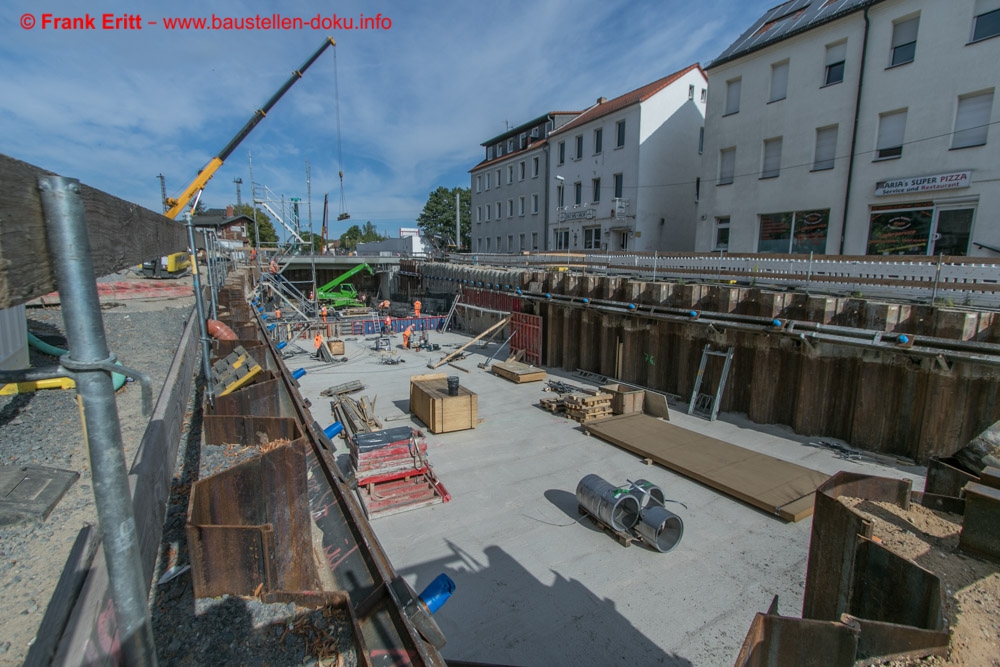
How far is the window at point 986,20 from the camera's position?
1516 cm

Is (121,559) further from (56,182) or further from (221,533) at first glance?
(221,533)

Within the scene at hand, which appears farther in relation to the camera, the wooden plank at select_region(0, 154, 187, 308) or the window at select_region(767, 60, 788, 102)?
the window at select_region(767, 60, 788, 102)

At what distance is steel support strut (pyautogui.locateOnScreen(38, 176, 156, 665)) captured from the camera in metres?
1.09

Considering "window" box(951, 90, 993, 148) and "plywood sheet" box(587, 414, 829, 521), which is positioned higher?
"window" box(951, 90, 993, 148)

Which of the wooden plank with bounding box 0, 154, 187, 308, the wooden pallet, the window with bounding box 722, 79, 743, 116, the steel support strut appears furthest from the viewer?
the window with bounding box 722, 79, 743, 116

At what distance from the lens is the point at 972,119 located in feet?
52.0

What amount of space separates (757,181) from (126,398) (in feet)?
81.7

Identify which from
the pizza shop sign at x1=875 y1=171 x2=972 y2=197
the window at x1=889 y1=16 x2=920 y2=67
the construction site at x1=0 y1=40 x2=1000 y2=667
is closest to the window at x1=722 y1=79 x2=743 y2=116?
the window at x1=889 y1=16 x2=920 y2=67

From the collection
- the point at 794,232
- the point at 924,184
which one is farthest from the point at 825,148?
the point at 924,184

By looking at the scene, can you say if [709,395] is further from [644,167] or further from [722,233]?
[644,167]

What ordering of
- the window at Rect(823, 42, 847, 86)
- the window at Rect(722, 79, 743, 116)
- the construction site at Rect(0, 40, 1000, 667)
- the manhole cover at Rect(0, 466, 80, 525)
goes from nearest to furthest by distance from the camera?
the construction site at Rect(0, 40, 1000, 667) < the manhole cover at Rect(0, 466, 80, 525) < the window at Rect(823, 42, 847, 86) < the window at Rect(722, 79, 743, 116)

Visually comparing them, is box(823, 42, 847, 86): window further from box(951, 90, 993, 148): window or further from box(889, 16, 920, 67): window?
box(951, 90, 993, 148): window

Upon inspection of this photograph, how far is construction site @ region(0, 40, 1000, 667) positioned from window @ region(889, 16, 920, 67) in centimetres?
984

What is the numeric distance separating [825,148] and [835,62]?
11.2 feet
